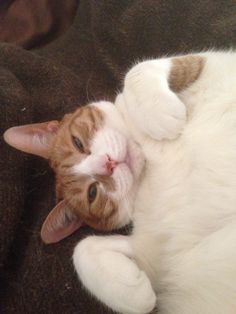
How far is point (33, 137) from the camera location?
1.38m

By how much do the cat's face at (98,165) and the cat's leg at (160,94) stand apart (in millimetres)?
123

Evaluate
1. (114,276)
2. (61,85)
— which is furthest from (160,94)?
(61,85)

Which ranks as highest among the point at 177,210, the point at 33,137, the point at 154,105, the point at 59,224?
the point at 154,105

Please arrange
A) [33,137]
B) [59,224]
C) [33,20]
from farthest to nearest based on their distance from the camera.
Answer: [33,20], [33,137], [59,224]

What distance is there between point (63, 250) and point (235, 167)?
26.6 inches

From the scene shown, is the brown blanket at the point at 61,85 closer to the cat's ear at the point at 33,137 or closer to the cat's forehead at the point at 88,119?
the cat's ear at the point at 33,137

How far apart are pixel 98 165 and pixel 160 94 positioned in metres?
0.32

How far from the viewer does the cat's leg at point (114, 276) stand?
0.96 metres

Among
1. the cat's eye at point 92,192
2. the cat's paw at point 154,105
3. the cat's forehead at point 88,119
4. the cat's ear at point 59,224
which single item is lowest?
the cat's ear at point 59,224

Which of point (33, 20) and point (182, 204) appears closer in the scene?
point (182, 204)

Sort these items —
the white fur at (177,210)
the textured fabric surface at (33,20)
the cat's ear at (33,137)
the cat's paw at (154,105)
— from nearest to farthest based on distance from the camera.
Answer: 1. the white fur at (177,210)
2. the cat's paw at (154,105)
3. the cat's ear at (33,137)
4. the textured fabric surface at (33,20)

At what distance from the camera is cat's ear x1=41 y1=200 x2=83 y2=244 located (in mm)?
1223

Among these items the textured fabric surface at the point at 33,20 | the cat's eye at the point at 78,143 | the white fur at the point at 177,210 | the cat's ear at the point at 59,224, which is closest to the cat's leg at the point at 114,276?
the white fur at the point at 177,210

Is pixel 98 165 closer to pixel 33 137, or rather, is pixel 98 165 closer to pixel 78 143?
pixel 78 143
